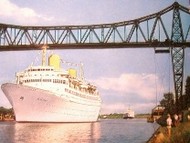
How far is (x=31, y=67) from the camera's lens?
251 feet

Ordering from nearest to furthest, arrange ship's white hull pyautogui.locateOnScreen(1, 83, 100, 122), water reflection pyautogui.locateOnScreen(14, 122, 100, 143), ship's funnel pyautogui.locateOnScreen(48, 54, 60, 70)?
1. water reflection pyautogui.locateOnScreen(14, 122, 100, 143)
2. ship's white hull pyautogui.locateOnScreen(1, 83, 100, 122)
3. ship's funnel pyautogui.locateOnScreen(48, 54, 60, 70)

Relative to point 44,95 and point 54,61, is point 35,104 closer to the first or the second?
point 44,95

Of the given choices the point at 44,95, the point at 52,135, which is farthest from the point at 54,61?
the point at 52,135

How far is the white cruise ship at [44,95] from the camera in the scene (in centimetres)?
7081

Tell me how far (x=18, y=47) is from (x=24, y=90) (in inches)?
304

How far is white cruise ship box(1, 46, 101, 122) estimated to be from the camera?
70812mm

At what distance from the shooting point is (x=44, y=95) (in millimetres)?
70250

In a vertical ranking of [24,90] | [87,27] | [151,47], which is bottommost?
[24,90]

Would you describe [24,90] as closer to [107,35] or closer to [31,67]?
[31,67]

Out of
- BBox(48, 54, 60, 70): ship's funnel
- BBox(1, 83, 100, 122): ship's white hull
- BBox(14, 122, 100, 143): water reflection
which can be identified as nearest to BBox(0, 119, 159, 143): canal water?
BBox(14, 122, 100, 143): water reflection

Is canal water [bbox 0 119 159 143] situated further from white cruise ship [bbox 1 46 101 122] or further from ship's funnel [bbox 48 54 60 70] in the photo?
ship's funnel [bbox 48 54 60 70]

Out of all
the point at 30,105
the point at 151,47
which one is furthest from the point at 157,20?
the point at 30,105

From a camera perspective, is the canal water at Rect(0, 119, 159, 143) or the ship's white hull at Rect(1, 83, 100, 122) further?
the ship's white hull at Rect(1, 83, 100, 122)

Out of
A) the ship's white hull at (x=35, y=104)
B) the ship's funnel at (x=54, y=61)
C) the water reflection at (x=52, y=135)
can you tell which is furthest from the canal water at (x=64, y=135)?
the ship's funnel at (x=54, y=61)
